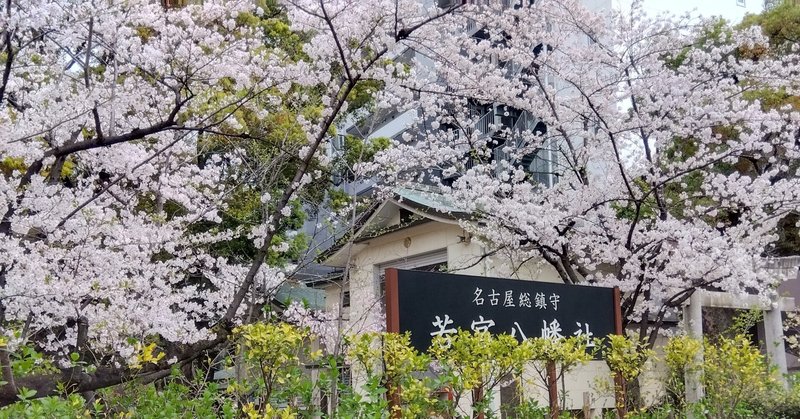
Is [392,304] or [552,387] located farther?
[552,387]

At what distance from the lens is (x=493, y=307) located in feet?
18.9

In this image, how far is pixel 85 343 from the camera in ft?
21.5

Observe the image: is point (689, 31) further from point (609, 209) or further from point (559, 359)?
point (559, 359)

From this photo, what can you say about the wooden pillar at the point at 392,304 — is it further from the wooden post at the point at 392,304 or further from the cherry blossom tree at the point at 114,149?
the cherry blossom tree at the point at 114,149

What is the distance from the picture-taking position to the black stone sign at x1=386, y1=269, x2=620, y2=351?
511cm

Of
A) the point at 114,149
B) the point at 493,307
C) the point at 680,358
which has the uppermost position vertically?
the point at 114,149

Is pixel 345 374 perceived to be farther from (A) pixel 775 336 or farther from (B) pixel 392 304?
(A) pixel 775 336

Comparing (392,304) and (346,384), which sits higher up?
(392,304)

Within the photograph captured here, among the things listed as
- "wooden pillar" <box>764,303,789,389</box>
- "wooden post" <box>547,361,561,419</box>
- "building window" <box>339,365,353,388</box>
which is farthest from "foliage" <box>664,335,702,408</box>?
"wooden pillar" <box>764,303,789,389</box>

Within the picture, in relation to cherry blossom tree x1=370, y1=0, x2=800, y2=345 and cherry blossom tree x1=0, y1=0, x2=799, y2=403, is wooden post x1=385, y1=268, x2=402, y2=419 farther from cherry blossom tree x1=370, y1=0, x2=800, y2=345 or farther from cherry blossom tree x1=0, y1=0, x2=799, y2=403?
cherry blossom tree x1=370, y1=0, x2=800, y2=345

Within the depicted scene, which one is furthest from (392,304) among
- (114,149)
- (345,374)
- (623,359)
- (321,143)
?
(321,143)

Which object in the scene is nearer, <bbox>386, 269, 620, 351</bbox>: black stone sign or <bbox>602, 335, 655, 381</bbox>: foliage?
<bbox>386, 269, 620, 351</bbox>: black stone sign

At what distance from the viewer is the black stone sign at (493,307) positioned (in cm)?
511

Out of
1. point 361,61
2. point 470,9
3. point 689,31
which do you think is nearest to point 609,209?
point 689,31
